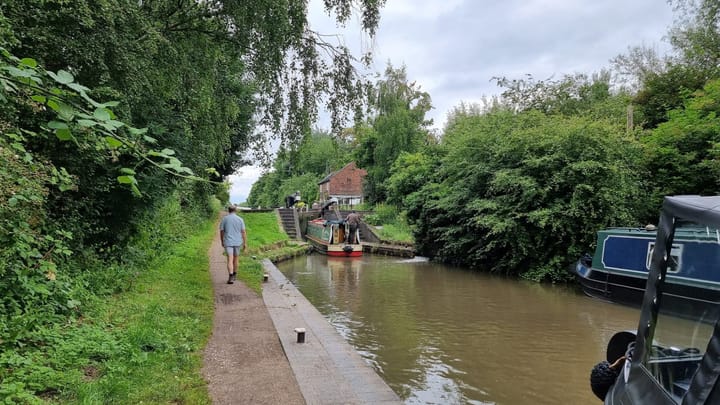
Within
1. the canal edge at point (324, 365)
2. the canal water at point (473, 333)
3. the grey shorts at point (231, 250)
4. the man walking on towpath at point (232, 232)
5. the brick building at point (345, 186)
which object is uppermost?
the brick building at point (345, 186)

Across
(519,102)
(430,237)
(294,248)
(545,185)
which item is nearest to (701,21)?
(519,102)

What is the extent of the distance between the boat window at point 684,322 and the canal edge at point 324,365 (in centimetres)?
231

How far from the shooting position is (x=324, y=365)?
465cm

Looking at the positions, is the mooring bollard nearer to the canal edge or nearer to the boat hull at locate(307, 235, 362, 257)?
the canal edge

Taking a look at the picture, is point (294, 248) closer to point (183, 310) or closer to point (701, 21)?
point (183, 310)

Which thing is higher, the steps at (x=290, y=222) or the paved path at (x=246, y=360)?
the steps at (x=290, y=222)

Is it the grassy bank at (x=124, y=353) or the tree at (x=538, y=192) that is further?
the tree at (x=538, y=192)

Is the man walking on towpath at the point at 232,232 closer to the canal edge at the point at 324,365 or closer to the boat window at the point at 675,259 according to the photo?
the canal edge at the point at 324,365

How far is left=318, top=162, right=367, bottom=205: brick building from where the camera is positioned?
5172 cm

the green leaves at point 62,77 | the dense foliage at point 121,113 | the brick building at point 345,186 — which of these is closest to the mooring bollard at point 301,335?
the dense foliage at point 121,113

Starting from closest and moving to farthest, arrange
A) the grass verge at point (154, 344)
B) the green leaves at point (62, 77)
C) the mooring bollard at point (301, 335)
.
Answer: the green leaves at point (62, 77), the grass verge at point (154, 344), the mooring bollard at point (301, 335)

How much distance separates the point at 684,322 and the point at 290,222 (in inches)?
1108

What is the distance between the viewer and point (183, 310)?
20.4 ft

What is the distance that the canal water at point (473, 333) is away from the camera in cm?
542
